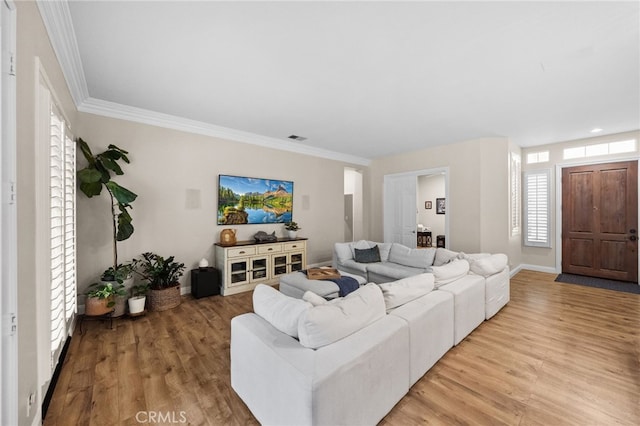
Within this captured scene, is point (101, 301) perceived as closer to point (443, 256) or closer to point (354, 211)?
point (443, 256)

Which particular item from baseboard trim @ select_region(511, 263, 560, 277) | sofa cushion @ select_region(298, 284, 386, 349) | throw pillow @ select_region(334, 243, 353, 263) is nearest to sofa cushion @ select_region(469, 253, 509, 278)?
sofa cushion @ select_region(298, 284, 386, 349)

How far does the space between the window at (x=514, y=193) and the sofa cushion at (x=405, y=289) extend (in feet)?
12.8

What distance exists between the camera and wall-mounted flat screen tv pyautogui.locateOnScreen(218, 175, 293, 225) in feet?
15.0

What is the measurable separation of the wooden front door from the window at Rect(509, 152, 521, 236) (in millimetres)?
827

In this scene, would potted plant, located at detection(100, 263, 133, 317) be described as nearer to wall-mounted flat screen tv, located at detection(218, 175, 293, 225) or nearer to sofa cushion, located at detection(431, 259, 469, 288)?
wall-mounted flat screen tv, located at detection(218, 175, 293, 225)

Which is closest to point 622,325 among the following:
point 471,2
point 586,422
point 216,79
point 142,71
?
point 586,422

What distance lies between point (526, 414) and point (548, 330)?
1727 millimetres

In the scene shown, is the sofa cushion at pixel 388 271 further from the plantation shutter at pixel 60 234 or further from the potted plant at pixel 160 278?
the plantation shutter at pixel 60 234

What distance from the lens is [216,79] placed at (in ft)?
9.25

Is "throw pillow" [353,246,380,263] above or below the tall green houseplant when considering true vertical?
below

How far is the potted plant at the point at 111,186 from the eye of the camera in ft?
10.0

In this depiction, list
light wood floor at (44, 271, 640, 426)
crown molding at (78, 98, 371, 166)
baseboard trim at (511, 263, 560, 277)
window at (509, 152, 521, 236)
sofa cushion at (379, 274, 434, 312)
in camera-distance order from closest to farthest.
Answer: light wood floor at (44, 271, 640, 426) → sofa cushion at (379, 274, 434, 312) → crown molding at (78, 98, 371, 166) → window at (509, 152, 521, 236) → baseboard trim at (511, 263, 560, 277)

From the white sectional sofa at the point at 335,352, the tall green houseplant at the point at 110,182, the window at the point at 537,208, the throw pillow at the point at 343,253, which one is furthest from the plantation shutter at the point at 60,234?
the window at the point at 537,208

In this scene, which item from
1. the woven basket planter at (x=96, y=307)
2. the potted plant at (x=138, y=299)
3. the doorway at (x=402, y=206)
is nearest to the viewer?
the woven basket planter at (x=96, y=307)
